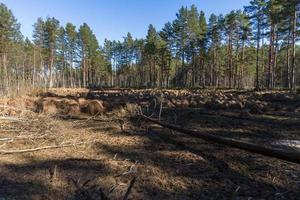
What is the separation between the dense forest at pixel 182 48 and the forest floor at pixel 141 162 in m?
25.7

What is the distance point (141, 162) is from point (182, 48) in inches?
1846

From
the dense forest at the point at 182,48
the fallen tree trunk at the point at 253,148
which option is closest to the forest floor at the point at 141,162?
the fallen tree trunk at the point at 253,148

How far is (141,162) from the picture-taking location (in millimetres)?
6473

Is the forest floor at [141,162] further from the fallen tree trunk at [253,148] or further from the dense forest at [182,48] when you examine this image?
the dense forest at [182,48]

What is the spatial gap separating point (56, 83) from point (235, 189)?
6936 centimetres

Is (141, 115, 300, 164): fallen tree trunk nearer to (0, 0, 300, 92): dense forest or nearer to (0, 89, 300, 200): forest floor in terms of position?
(0, 89, 300, 200): forest floor

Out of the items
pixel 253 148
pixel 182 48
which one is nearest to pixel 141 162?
pixel 253 148

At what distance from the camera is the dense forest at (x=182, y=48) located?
37.5 meters

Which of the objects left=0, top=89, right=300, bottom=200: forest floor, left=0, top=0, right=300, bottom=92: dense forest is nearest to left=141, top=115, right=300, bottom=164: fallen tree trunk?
left=0, top=89, right=300, bottom=200: forest floor

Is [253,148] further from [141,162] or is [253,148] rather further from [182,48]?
[182,48]

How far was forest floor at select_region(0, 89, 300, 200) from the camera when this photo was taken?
5.04 m

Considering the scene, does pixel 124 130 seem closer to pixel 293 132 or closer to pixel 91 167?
pixel 91 167

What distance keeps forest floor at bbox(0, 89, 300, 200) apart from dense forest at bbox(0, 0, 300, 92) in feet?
84.4

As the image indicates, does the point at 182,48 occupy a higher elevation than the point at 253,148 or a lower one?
higher
